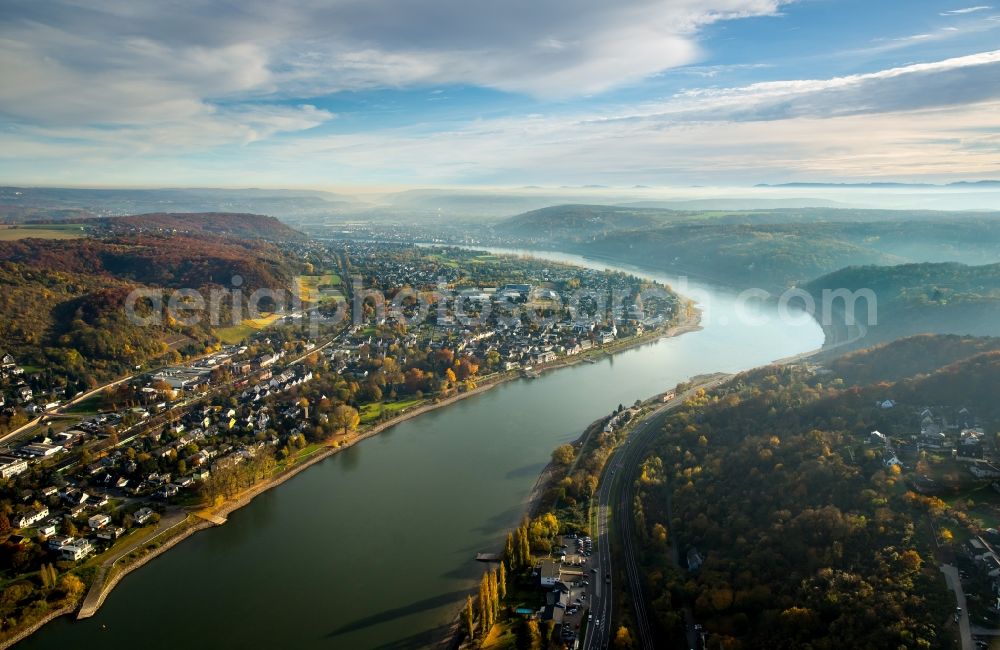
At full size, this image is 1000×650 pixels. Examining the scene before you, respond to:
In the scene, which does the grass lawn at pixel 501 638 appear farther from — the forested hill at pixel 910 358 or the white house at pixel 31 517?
the forested hill at pixel 910 358

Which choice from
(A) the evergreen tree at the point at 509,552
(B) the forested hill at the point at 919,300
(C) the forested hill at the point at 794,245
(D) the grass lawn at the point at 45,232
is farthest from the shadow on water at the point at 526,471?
(D) the grass lawn at the point at 45,232

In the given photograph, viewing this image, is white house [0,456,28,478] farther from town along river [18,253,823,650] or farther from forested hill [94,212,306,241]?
forested hill [94,212,306,241]

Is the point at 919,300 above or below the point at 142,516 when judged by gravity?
above

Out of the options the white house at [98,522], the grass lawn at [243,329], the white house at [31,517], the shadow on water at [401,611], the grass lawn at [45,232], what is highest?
the grass lawn at [45,232]

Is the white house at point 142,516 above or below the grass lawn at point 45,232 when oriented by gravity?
below

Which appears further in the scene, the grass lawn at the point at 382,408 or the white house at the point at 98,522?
the grass lawn at the point at 382,408

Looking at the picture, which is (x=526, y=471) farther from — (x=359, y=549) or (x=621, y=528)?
(x=359, y=549)

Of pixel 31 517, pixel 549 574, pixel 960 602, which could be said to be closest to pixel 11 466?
pixel 31 517
